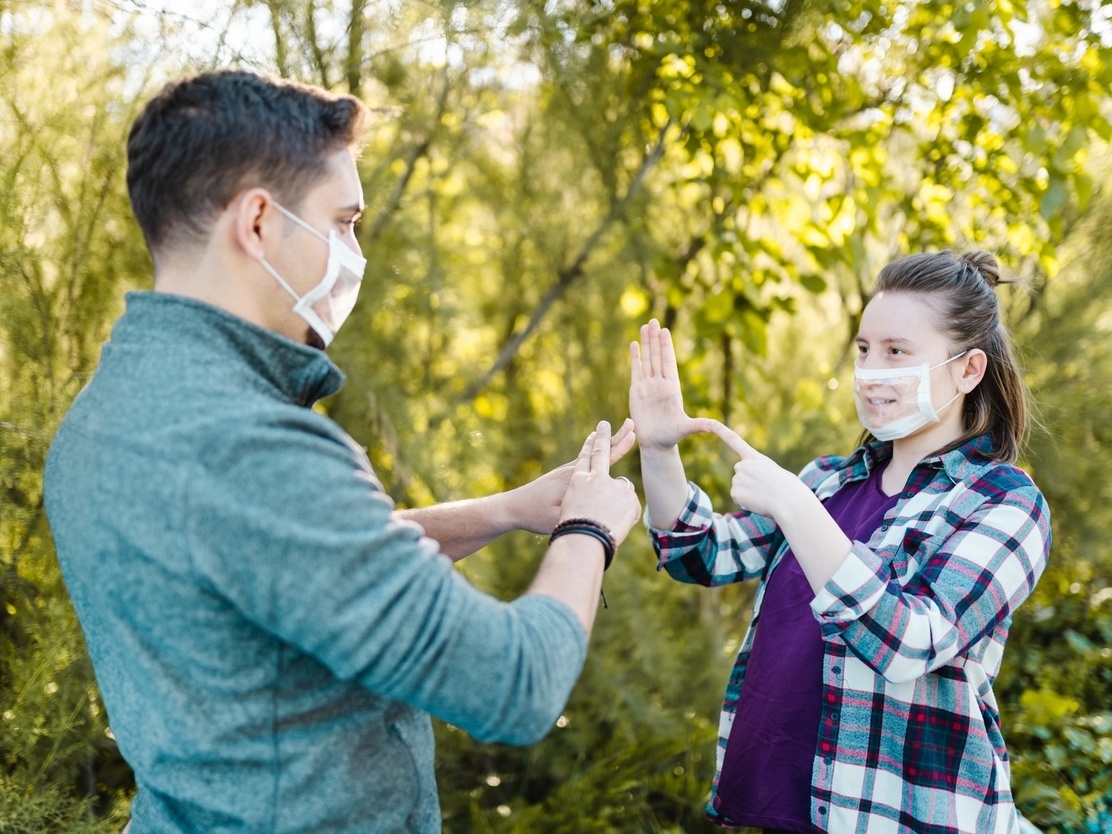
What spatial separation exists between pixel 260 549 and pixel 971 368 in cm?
149

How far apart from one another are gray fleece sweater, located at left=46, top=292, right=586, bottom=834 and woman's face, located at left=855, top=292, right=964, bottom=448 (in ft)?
3.21

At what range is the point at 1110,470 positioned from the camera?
3.92 meters

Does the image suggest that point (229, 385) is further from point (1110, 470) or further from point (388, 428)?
point (1110, 470)

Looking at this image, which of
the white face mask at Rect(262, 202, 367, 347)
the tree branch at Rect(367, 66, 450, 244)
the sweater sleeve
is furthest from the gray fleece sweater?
the tree branch at Rect(367, 66, 450, 244)

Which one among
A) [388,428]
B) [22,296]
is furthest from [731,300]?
[22,296]

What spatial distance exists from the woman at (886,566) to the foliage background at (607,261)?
1.12 m

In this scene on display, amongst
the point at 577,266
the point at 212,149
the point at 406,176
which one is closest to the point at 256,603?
the point at 212,149

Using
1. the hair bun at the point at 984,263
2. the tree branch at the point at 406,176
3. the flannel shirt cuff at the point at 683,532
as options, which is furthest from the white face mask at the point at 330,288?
the tree branch at the point at 406,176

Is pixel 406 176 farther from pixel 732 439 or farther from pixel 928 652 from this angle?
pixel 928 652

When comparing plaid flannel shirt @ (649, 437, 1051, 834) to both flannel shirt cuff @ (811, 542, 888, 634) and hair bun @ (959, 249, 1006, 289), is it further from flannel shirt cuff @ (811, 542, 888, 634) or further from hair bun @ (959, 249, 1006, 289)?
hair bun @ (959, 249, 1006, 289)

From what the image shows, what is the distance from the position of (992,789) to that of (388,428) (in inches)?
74.7

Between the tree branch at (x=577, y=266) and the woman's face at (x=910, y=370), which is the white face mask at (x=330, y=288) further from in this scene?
the tree branch at (x=577, y=266)

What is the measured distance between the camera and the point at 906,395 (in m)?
1.87

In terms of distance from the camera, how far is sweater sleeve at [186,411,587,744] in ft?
3.45
